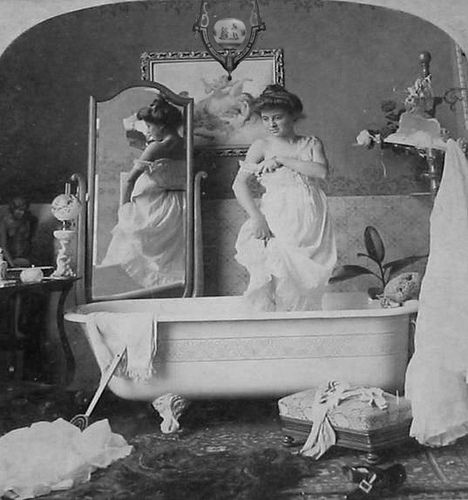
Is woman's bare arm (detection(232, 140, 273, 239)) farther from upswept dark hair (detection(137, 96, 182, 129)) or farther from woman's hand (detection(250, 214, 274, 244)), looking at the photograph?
upswept dark hair (detection(137, 96, 182, 129))

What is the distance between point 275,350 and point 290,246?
47cm

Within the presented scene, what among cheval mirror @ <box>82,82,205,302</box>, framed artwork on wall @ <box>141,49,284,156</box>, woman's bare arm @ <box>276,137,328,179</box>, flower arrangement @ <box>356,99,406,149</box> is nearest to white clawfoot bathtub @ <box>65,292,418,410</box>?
cheval mirror @ <box>82,82,205,302</box>

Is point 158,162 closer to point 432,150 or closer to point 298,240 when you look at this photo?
point 298,240

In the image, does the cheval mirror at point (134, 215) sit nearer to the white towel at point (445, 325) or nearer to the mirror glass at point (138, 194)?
the mirror glass at point (138, 194)

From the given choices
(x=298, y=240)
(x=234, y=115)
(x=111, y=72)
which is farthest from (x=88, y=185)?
(x=298, y=240)

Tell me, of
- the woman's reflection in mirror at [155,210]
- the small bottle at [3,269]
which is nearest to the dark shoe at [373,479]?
the woman's reflection in mirror at [155,210]

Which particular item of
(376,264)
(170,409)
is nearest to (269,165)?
(376,264)

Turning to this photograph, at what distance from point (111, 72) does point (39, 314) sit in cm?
111

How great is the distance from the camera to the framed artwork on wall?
2906 mm

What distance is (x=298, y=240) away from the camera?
2916mm

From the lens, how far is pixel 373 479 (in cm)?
241

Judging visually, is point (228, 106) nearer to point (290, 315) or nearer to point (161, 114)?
point (161, 114)

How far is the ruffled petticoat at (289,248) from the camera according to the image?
2857mm

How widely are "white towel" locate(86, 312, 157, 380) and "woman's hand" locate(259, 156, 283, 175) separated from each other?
807 millimetres
